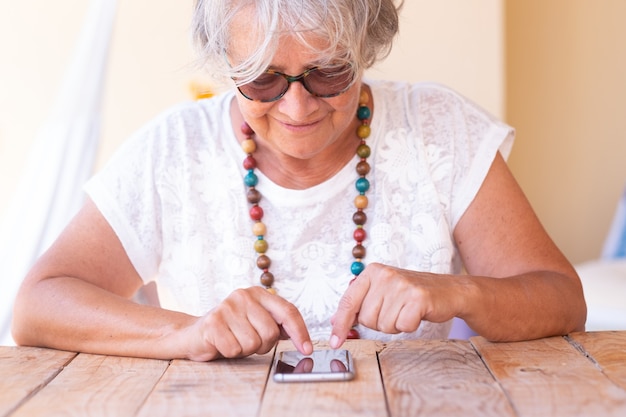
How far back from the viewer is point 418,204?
1.82 metres

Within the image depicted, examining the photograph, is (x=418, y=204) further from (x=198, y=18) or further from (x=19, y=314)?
(x=19, y=314)

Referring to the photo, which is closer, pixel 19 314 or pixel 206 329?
pixel 206 329

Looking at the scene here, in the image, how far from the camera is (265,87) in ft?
5.14

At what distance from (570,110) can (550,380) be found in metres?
2.53

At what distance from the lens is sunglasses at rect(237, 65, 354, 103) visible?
60.8 inches

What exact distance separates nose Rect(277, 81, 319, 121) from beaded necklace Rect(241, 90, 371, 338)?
281 millimetres

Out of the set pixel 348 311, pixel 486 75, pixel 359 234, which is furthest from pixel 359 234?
pixel 486 75

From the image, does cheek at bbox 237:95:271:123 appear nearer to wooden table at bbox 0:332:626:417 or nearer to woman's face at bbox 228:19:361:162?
woman's face at bbox 228:19:361:162

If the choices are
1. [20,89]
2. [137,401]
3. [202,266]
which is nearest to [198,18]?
[202,266]

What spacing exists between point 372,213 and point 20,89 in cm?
180

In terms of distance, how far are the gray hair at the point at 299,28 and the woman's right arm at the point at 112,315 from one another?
1.29ft

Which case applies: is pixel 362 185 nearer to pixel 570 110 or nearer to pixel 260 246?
pixel 260 246

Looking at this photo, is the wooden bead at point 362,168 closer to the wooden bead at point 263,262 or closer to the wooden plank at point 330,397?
the wooden bead at point 263,262

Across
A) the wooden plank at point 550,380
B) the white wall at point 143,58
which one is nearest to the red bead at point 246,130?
the wooden plank at point 550,380
